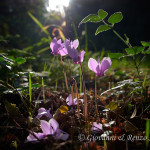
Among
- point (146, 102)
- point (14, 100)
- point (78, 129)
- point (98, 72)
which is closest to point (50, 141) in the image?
point (78, 129)

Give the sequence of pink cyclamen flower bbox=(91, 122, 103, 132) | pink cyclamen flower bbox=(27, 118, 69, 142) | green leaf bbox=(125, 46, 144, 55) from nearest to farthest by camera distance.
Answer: pink cyclamen flower bbox=(27, 118, 69, 142), pink cyclamen flower bbox=(91, 122, 103, 132), green leaf bbox=(125, 46, 144, 55)

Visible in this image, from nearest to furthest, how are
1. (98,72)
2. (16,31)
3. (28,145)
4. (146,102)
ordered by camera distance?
(28,145), (98,72), (146,102), (16,31)

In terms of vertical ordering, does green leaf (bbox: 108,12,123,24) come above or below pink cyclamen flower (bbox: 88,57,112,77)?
above

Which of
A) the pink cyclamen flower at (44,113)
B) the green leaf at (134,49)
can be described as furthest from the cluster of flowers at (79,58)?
the pink cyclamen flower at (44,113)

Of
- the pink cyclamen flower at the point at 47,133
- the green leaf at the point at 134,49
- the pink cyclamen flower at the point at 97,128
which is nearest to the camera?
the pink cyclamen flower at the point at 47,133

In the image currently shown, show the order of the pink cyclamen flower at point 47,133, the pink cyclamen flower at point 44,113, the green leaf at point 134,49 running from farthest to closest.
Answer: the green leaf at point 134,49 < the pink cyclamen flower at point 44,113 < the pink cyclamen flower at point 47,133

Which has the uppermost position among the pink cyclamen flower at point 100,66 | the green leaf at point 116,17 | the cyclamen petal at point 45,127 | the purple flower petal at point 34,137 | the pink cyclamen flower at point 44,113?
the green leaf at point 116,17

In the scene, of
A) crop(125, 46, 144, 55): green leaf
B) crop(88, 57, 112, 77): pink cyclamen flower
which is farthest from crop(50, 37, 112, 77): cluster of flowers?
crop(125, 46, 144, 55): green leaf

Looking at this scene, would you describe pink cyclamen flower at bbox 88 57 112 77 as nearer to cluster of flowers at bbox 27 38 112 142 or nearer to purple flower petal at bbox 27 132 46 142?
cluster of flowers at bbox 27 38 112 142

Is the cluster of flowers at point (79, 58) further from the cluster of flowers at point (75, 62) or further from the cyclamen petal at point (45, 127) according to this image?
the cyclamen petal at point (45, 127)

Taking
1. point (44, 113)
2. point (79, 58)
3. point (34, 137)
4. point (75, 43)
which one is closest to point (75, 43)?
point (75, 43)

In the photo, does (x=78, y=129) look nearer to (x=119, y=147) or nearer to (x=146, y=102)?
(x=119, y=147)
